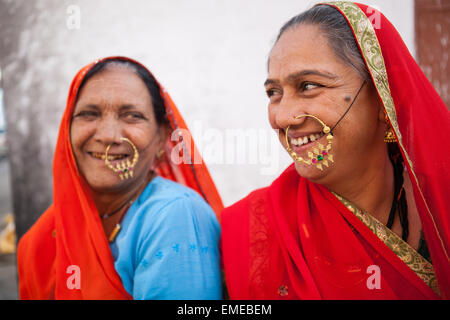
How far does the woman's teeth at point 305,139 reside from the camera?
52.7 inches

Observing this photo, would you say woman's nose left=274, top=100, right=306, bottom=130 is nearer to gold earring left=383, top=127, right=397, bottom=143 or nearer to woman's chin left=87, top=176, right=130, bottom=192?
gold earring left=383, top=127, right=397, bottom=143

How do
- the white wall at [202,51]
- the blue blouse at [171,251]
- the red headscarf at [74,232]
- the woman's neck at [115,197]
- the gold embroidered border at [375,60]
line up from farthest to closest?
1. the white wall at [202,51]
2. the woman's neck at [115,197]
3. the red headscarf at [74,232]
4. the blue blouse at [171,251]
5. the gold embroidered border at [375,60]

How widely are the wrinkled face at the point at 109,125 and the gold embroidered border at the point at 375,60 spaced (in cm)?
112

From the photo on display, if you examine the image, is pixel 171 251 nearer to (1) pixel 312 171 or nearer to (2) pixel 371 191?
(1) pixel 312 171

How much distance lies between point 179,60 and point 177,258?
145 centimetres

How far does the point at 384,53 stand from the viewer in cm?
129

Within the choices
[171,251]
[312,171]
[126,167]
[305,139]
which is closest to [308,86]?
[305,139]

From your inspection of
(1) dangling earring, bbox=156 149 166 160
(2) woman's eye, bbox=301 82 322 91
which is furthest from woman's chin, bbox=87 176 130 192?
(2) woman's eye, bbox=301 82 322 91

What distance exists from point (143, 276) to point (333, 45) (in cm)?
126

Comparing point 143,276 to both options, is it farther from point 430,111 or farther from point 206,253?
point 430,111

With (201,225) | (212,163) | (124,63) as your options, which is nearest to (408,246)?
(201,225)

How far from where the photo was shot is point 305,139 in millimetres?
1357

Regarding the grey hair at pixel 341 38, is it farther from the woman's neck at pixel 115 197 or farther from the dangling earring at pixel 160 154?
the woman's neck at pixel 115 197

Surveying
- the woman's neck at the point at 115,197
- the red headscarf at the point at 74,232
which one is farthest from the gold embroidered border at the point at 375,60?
the woman's neck at the point at 115,197
